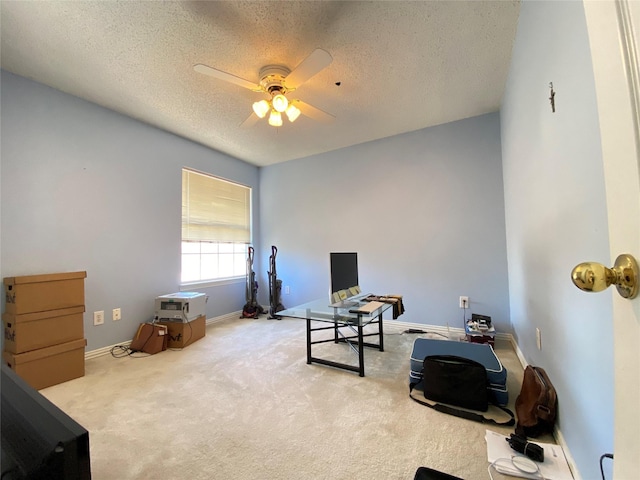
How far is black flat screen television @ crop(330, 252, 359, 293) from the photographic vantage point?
2521 millimetres

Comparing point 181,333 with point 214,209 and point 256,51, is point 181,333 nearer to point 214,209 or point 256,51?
point 214,209

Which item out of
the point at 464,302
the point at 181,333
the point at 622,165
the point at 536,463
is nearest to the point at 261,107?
the point at 622,165

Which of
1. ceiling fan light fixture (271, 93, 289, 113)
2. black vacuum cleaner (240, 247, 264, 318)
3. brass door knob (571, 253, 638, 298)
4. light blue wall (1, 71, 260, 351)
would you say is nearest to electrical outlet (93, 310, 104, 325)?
light blue wall (1, 71, 260, 351)

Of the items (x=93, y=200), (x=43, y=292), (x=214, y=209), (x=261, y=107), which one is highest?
(x=261, y=107)

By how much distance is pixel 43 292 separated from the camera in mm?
2121

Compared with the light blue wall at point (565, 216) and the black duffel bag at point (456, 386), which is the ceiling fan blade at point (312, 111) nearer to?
the light blue wall at point (565, 216)

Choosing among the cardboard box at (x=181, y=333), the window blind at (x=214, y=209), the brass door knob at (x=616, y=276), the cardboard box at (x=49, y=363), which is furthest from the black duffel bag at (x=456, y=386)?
the window blind at (x=214, y=209)

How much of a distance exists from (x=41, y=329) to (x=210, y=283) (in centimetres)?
191

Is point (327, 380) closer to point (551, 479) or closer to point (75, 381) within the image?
point (551, 479)

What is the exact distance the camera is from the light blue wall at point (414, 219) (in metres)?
3.11

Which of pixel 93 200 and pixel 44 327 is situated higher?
pixel 93 200

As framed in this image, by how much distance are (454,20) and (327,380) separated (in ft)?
9.09

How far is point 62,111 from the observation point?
8.30ft

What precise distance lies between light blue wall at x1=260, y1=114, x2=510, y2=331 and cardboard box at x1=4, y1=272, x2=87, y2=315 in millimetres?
2731
